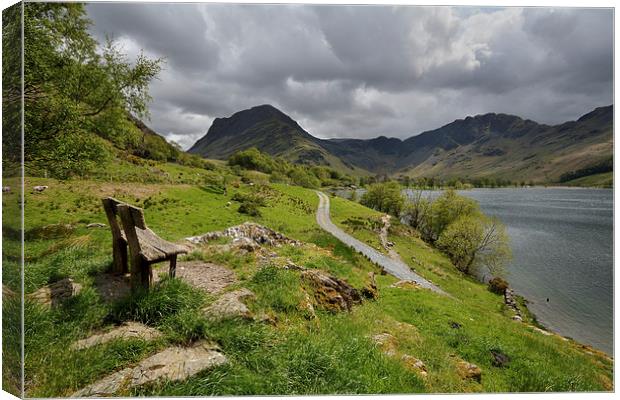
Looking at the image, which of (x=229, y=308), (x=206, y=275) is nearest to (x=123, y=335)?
(x=229, y=308)

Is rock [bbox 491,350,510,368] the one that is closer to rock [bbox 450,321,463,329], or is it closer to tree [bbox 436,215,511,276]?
rock [bbox 450,321,463,329]

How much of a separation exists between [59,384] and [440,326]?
9.99 meters

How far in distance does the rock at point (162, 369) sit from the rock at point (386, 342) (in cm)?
309

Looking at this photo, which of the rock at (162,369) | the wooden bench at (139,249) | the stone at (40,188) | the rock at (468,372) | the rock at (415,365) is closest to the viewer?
the rock at (162,369)

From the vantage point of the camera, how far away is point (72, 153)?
675 cm

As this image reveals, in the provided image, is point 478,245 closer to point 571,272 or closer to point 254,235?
point 571,272

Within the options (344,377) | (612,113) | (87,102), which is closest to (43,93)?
(87,102)

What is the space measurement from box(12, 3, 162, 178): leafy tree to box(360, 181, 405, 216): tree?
4716 cm

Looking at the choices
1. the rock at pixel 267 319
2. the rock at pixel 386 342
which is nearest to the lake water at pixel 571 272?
the rock at pixel 386 342

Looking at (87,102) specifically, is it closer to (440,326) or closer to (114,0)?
(114,0)

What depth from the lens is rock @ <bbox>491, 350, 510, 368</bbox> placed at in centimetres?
702

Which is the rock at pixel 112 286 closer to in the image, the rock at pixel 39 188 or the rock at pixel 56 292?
the rock at pixel 56 292

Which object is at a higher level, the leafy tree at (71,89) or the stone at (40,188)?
the leafy tree at (71,89)

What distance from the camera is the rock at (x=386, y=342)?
5370mm
